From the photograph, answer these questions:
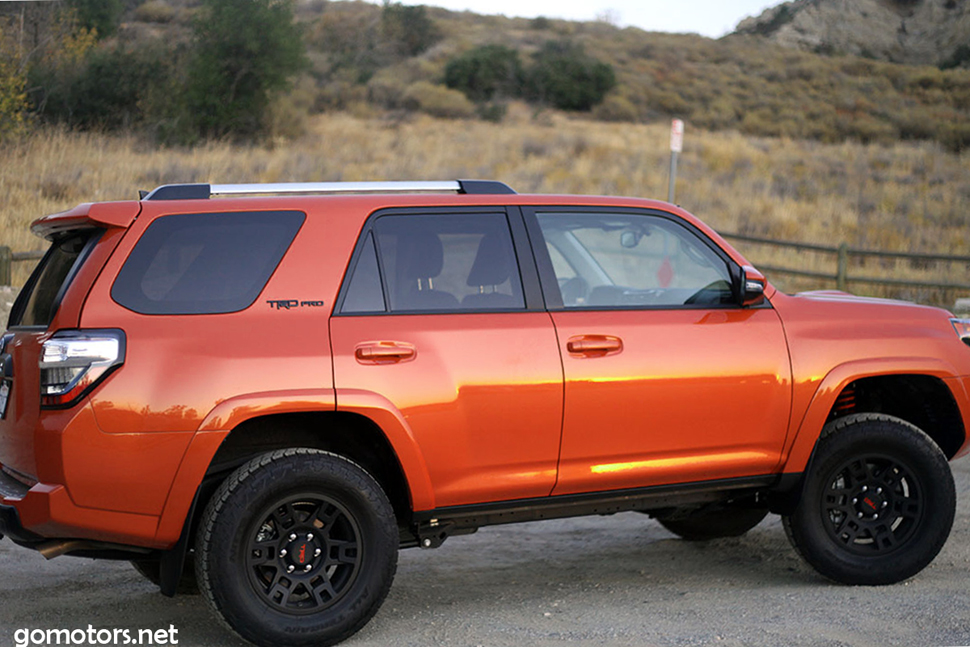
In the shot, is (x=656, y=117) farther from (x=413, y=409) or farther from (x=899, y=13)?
(x=413, y=409)

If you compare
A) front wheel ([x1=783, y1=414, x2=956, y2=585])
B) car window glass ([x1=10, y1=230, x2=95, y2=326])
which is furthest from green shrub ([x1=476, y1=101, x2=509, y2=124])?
car window glass ([x1=10, y1=230, x2=95, y2=326])

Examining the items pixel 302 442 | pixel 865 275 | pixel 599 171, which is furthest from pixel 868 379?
pixel 599 171

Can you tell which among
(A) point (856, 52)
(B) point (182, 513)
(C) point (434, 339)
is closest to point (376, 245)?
(C) point (434, 339)

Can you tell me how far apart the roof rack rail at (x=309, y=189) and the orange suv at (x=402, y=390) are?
2 centimetres

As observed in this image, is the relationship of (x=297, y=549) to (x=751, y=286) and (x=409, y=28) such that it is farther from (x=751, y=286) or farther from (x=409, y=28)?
(x=409, y=28)

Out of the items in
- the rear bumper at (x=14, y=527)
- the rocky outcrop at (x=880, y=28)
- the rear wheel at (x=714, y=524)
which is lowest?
the rear wheel at (x=714, y=524)

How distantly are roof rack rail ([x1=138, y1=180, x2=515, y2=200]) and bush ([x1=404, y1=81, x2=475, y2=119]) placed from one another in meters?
35.4

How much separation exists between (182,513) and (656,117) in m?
40.6

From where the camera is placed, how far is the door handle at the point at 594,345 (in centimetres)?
461

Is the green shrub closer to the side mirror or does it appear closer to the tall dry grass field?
the tall dry grass field

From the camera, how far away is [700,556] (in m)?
5.97

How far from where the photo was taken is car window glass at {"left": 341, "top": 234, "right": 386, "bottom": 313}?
14.4 ft

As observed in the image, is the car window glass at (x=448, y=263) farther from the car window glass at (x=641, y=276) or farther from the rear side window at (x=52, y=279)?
the rear side window at (x=52, y=279)

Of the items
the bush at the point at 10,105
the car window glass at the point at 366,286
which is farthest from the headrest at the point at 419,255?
the bush at the point at 10,105
